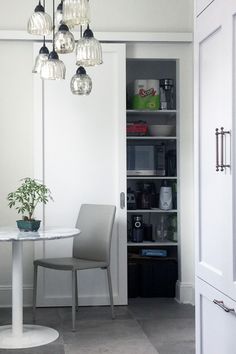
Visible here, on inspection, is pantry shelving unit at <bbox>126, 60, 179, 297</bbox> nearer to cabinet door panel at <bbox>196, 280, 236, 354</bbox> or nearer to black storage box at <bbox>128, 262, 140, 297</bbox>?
black storage box at <bbox>128, 262, 140, 297</bbox>

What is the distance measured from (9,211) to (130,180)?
1451 millimetres

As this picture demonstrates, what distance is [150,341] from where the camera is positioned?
420cm

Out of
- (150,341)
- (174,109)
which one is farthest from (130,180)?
(150,341)

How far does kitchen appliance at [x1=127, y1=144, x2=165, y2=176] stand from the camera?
5.84 m

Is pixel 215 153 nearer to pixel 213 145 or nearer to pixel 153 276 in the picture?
→ pixel 213 145

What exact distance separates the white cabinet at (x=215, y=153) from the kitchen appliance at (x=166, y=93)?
2.76 m

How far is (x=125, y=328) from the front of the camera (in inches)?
179

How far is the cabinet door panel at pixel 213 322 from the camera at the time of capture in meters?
2.57

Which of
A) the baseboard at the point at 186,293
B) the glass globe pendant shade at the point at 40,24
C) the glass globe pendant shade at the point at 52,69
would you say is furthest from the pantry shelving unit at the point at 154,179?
the glass globe pendant shade at the point at 40,24

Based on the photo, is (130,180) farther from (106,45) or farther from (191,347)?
(191,347)

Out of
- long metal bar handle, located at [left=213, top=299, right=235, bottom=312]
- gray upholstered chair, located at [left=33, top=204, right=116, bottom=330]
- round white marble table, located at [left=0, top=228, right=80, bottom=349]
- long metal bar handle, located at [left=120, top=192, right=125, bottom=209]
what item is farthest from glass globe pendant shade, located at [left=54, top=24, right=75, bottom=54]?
long metal bar handle, located at [left=120, top=192, right=125, bottom=209]

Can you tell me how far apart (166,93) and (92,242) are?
170cm

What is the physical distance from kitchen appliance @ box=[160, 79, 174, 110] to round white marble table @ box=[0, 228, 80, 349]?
6.45 feet

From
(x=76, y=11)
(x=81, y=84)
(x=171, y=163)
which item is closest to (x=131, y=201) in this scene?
(x=171, y=163)
